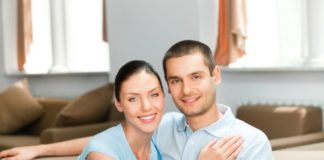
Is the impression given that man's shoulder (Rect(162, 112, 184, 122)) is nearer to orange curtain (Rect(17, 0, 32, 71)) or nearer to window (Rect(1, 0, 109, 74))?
window (Rect(1, 0, 109, 74))

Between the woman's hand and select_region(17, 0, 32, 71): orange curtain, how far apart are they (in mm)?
5608

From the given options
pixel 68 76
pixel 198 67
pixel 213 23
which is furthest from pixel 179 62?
pixel 68 76

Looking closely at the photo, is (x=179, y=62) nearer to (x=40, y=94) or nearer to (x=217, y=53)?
(x=217, y=53)

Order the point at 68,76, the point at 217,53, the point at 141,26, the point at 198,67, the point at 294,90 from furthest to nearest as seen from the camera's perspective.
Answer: the point at 68,76
the point at 141,26
the point at 217,53
the point at 294,90
the point at 198,67

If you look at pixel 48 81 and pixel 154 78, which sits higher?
pixel 154 78

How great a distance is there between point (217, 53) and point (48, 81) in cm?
283

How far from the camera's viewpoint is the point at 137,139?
2.16 metres

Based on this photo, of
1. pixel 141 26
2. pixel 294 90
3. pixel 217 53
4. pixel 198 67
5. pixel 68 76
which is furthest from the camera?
pixel 68 76

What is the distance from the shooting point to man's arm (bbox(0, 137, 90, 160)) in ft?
8.46

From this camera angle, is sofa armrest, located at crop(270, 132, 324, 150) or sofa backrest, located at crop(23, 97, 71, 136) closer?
sofa armrest, located at crop(270, 132, 324, 150)

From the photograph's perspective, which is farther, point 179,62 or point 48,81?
point 48,81

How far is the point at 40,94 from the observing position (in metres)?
7.32

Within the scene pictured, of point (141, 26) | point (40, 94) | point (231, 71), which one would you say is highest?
point (141, 26)

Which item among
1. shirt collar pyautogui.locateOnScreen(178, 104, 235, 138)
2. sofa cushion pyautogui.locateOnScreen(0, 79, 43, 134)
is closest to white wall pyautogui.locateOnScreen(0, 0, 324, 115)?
sofa cushion pyautogui.locateOnScreen(0, 79, 43, 134)
